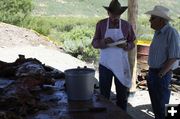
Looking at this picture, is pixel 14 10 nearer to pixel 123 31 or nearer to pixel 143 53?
pixel 143 53

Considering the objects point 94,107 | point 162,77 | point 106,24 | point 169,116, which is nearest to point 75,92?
point 94,107

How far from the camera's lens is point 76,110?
3615 mm

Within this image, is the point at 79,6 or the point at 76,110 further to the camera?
the point at 79,6

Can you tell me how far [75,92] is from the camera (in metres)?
3.94

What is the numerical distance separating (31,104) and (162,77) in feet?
6.54

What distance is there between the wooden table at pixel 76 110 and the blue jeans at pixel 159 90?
4.49 feet

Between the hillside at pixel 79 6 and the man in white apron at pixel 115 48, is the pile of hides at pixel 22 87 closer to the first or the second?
the man in white apron at pixel 115 48

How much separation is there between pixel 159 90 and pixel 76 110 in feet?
6.35

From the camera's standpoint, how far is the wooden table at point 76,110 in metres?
3.45

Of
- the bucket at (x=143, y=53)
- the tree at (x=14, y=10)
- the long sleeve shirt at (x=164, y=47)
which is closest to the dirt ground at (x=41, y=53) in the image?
the bucket at (x=143, y=53)

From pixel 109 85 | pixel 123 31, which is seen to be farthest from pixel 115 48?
pixel 109 85

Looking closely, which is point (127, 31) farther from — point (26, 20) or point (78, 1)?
point (78, 1)

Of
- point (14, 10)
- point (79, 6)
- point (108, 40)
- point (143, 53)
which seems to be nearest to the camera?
point (108, 40)

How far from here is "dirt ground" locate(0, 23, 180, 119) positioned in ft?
27.6
